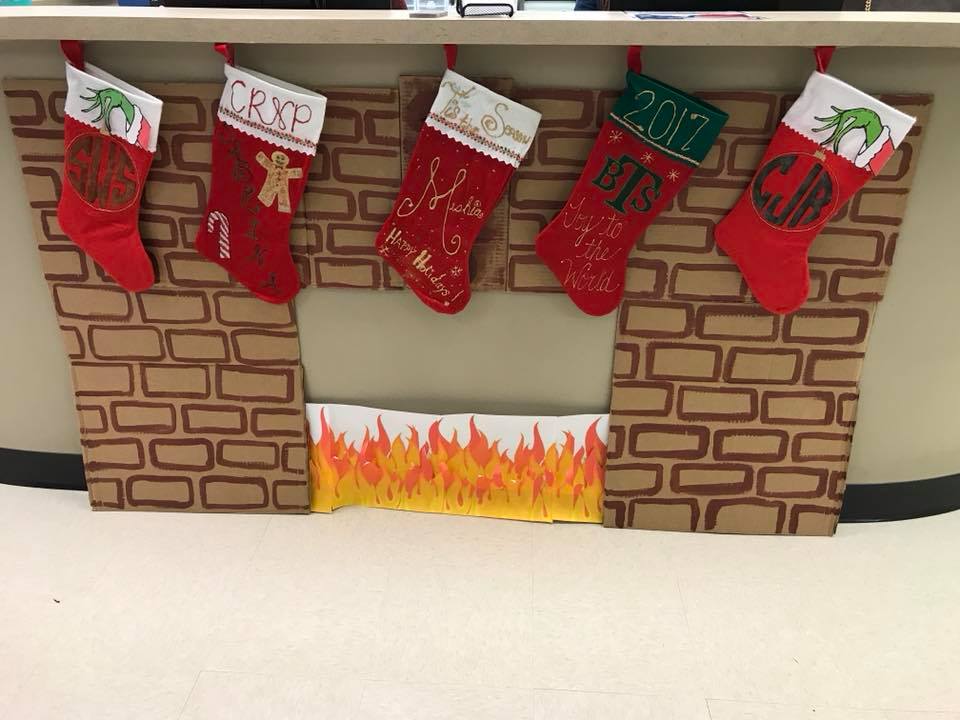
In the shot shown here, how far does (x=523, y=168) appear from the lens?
1.52 metres

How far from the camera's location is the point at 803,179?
144 cm

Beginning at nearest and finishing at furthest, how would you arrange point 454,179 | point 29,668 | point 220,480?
1. point 29,668
2. point 454,179
3. point 220,480

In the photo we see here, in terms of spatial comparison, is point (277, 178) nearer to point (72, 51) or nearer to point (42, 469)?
point (72, 51)

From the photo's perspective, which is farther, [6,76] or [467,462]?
[467,462]

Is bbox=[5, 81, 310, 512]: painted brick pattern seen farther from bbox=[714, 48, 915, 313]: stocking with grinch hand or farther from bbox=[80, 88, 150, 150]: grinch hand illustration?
bbox=[714, 48, 915, 313]: stocking with grinch hand

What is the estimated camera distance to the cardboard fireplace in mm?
1503

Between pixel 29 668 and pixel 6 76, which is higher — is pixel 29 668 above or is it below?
below

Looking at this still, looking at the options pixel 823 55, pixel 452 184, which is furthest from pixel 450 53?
pixel 823 55

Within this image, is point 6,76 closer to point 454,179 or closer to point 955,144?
point 454,179

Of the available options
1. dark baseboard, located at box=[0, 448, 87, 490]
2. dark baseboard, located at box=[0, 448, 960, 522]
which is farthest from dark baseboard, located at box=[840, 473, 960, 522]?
dark baseboard, located at box=[0, 448, 87, 490]

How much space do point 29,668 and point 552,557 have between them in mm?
1024

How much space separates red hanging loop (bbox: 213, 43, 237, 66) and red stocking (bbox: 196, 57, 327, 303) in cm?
2

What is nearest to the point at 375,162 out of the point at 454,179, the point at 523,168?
the point at 454,179

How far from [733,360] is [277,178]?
3.30 ft
